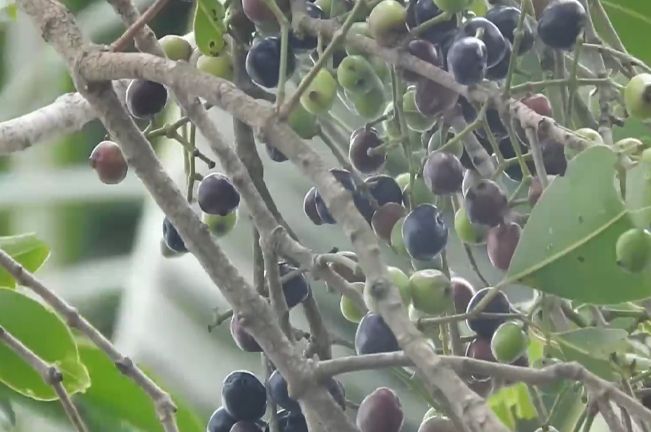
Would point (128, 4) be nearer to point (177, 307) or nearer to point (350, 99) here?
point (350, 99)

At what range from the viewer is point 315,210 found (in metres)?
0.53

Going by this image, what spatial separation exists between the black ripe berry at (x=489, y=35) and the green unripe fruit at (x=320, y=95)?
9cm

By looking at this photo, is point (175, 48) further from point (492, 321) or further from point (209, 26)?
point (492, 321)

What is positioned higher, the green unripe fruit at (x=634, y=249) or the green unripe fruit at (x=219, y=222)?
the green unripe fruit at (x=219, y=222)

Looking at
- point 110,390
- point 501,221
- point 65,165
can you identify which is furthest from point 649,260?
point 65,165

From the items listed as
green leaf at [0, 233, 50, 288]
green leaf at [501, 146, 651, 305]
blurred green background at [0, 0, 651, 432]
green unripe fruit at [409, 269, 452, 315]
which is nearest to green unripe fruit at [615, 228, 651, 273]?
green leaf at [501, 146, 651, 305]

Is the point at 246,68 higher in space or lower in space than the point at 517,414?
higher

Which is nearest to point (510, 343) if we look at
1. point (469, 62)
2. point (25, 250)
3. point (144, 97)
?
point (469, 62)

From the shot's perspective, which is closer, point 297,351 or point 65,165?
point 297,351

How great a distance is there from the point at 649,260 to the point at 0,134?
0.40 meters

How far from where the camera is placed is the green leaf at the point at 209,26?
42 centimetres

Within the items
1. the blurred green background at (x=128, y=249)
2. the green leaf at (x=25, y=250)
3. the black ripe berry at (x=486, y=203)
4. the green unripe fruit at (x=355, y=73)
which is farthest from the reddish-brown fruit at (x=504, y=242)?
the blurred green background at (x=128, y=249)

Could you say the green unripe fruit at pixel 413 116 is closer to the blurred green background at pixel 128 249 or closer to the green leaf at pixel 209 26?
the green leaf at pixel 209 26

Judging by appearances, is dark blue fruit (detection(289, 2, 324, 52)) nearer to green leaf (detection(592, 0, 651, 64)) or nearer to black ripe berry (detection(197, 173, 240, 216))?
black ripe berry (detection(197, 173, 240, 216))
